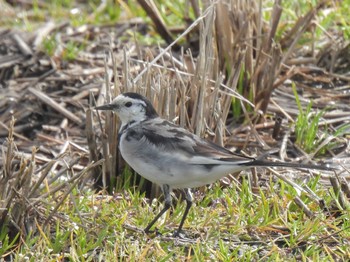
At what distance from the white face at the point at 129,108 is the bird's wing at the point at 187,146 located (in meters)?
0.17

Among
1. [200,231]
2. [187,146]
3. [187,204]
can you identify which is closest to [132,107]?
[187,146]

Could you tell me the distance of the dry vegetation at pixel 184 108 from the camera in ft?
19.9

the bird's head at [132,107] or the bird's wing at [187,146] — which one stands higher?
the bird's head at [132,107]

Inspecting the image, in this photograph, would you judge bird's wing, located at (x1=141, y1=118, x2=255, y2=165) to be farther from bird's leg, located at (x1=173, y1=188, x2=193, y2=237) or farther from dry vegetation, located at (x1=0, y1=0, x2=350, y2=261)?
dry vegetation, located at (x1=0, y1=0, x2=350, y2=261)

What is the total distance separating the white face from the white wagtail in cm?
12

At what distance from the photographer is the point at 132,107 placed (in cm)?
668

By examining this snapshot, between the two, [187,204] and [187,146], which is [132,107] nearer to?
[187,146]

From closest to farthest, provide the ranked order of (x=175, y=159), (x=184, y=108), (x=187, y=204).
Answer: (x=175, y=159), (x=187, y=204), (x=184, y=108)

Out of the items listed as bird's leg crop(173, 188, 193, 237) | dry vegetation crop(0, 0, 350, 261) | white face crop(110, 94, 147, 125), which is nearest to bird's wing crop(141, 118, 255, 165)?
white face crop(110, 94, 147, 125)

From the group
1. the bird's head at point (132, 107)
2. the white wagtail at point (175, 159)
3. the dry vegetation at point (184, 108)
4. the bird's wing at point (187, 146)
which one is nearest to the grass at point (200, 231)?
the dry vegetation at point (184, 108)

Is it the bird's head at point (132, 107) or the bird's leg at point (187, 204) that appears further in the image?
the bird's head at point (132, 107)

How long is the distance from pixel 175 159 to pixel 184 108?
0.98 meters

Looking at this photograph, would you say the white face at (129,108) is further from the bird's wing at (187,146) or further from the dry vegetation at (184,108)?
the dry vegetation at (184,108)

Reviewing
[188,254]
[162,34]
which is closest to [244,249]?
[188,254]
